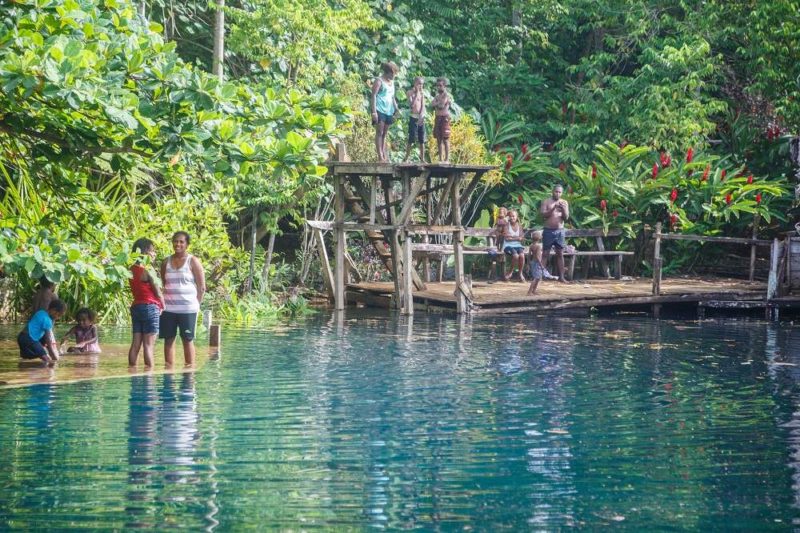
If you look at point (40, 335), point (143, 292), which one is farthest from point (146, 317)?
point (40, 335)

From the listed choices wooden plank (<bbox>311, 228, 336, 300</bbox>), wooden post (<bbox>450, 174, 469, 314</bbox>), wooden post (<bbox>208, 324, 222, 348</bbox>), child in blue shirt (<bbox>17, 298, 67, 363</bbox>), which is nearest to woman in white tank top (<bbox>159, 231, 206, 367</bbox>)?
child in blue shirt (<bbox>17, 298, 67, 363</bbox>)

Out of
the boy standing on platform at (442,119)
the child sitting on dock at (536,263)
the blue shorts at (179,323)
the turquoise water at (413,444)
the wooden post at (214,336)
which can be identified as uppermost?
the boy standing on platform at (442,119)

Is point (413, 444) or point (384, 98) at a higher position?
point (384, 98)

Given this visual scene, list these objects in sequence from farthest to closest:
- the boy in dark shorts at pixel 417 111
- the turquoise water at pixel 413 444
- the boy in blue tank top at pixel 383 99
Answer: the boy in dark shorts at pixel 417 111 → the boy in blue tank top at pixel 383 99 → the turquoise water at pixel 413 444

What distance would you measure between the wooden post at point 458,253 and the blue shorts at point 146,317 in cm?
863

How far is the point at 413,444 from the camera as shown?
27.8ft

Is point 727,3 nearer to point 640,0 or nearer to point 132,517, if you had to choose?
point 640,0

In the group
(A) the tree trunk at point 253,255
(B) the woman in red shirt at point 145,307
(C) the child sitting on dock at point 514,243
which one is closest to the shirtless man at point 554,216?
(C) the child sitting on dock at point 514,243

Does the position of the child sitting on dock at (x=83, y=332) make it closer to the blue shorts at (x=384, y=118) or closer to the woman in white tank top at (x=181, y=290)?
the woman in white tank top at (x=181, y=290)

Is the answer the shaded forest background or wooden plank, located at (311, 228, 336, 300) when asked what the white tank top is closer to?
the shaded forest background

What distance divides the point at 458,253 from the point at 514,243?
9.77ft

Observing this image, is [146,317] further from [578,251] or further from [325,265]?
[578,251]

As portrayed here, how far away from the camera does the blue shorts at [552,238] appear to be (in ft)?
70.5

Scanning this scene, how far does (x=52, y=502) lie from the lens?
264 inches
